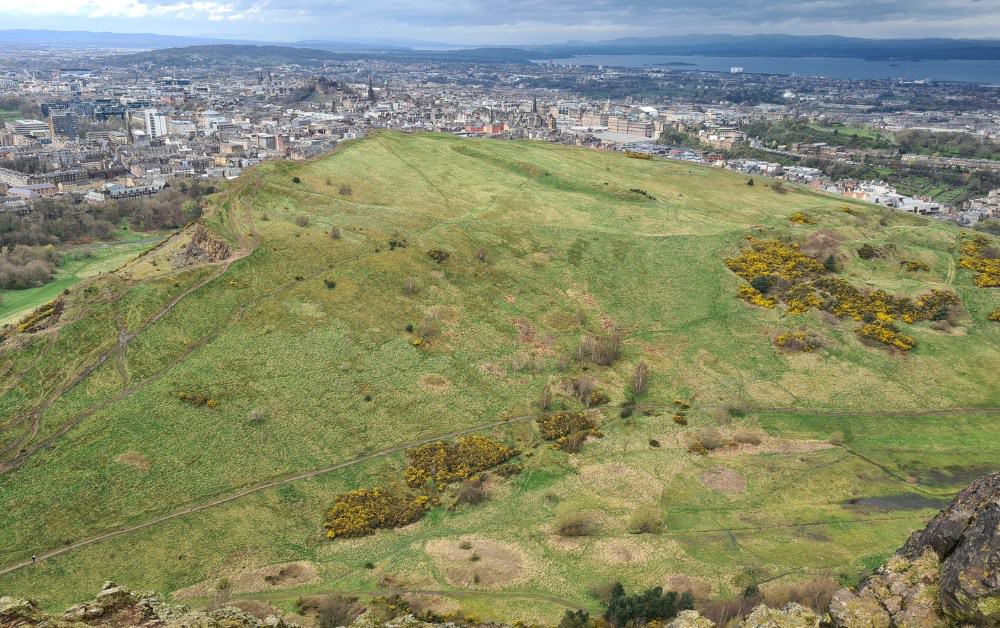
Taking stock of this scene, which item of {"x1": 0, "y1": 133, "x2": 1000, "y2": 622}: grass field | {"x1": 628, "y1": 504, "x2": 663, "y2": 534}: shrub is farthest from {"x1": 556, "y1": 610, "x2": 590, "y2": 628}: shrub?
{"x1": 628, "y1": 504, "x2": 663, "y2": 534}: shrub

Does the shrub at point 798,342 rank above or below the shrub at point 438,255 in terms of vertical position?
below

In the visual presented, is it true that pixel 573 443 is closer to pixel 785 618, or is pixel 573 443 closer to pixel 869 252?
pixel 785 618

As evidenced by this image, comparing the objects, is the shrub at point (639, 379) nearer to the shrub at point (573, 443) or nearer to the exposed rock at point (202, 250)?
the shrub at point (573, 443)

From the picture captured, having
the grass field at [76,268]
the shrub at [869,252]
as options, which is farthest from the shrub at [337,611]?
the shrub at [869,252]

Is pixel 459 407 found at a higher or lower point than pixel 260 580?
higher

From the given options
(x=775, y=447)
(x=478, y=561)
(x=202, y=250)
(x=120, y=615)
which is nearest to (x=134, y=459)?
(x=120, y=615)

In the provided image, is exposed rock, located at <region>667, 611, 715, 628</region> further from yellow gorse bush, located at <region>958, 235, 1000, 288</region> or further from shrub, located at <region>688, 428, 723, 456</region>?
yellow gorse bush, located at <region>958, 235, 1000, 288</region>

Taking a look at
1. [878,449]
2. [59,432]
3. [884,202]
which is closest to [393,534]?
[59,432]
